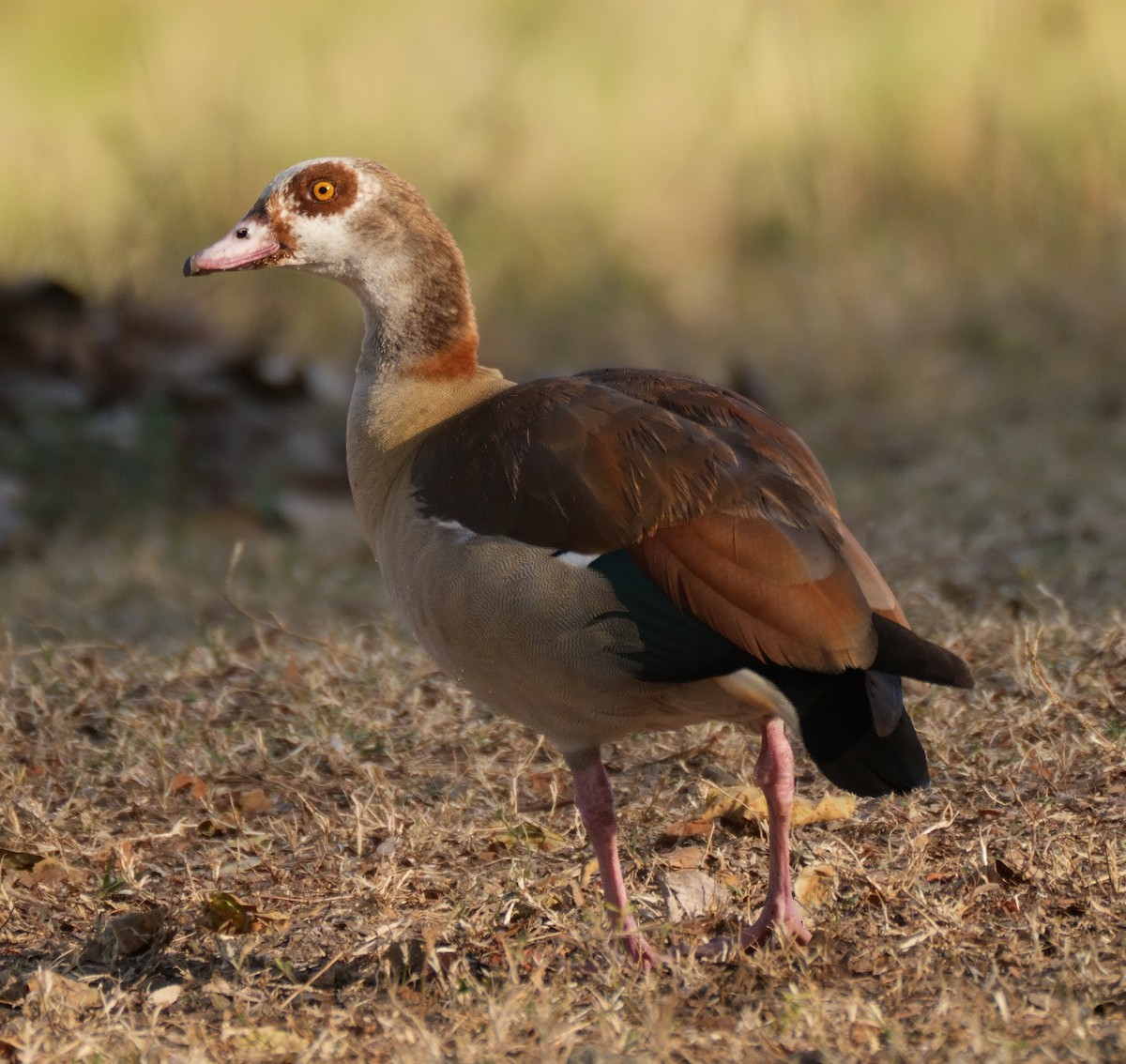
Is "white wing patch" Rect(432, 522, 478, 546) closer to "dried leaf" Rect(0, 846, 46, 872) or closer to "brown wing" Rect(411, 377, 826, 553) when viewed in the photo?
"brown wing" Rect(411, 377, 826, 553)

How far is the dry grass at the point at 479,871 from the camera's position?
2486mm

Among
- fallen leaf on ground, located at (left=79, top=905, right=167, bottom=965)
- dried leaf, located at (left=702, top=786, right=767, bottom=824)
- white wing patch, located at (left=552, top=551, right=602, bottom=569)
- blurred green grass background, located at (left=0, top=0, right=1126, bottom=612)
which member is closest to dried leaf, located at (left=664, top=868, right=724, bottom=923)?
dried leaf, located at (left=702, top=786, right=767, bottom=824)

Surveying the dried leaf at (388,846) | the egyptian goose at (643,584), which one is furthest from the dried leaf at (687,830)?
the dried leaf at (388,846)

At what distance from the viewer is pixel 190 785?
3.64m

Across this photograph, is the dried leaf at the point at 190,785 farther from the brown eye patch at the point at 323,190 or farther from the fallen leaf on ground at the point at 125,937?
the brown eye patch at the point at 323,190

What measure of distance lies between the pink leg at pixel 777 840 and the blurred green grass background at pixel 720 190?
2312mm

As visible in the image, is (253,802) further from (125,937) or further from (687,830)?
(687,830)

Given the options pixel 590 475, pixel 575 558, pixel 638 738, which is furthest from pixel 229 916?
pixel 638 738

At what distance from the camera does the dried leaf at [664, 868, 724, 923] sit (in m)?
2.96

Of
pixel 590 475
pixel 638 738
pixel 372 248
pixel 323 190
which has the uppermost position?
pixel 323 190

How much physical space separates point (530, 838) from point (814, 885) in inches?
23.5

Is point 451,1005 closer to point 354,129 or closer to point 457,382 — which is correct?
point 457,382

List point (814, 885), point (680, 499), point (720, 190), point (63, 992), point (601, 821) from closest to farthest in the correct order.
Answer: point (63, 992) < point (680, 499) < point (601, 821) < point (814, 885) < point (720, 190)

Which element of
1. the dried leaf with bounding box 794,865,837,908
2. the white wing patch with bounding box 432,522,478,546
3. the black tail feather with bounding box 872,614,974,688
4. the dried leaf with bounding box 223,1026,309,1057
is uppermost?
the white wing patch with bounding box 432,522,478,546
